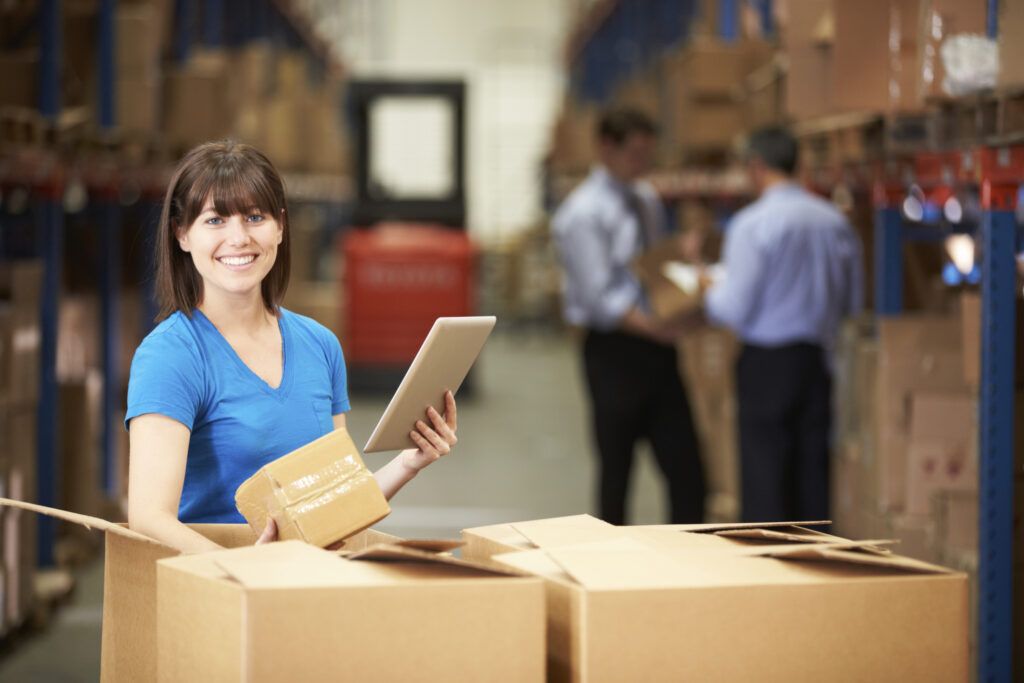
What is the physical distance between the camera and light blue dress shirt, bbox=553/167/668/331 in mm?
5676

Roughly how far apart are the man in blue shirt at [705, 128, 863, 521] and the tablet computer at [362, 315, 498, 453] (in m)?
3.11

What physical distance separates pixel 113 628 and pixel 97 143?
14.1ft

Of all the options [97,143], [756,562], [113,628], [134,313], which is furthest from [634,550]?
[134,313]

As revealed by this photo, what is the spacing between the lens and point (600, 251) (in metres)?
5.75

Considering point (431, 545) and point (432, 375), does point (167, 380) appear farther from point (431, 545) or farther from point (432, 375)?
point (431, 545)

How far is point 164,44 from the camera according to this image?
25.8 feet

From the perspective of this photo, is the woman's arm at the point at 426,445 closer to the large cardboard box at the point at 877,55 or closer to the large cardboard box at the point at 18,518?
the large cardboard box at the point at 877,55

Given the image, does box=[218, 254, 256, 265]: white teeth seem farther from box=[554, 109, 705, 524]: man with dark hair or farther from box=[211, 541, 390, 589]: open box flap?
box=[554, 109, 705, 524]: man with dark hair

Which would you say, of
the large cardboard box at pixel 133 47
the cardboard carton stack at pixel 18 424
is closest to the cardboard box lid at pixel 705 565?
the cardboard carton stack at pixel 18 424

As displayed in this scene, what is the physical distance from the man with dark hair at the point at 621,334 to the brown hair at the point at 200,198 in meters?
3.20

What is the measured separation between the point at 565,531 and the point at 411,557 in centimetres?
35

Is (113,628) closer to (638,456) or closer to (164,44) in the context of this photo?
(164,44)

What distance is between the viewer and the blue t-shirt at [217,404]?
237 cm

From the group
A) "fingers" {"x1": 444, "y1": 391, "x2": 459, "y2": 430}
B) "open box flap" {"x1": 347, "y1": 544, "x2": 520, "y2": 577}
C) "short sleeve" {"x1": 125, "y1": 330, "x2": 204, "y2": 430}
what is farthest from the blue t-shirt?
"open box flap" {"x1": 347, "y1": 544, "x2": 520, "y2": 577}
